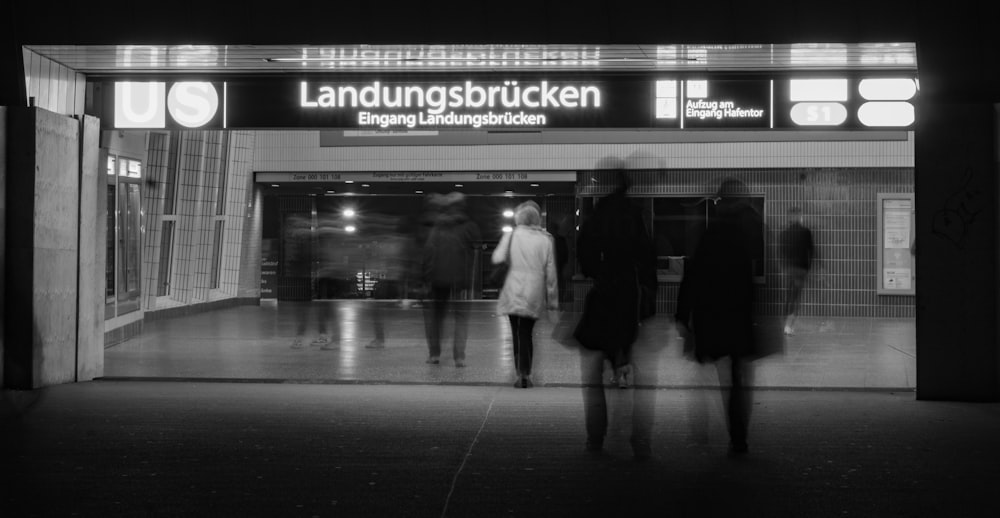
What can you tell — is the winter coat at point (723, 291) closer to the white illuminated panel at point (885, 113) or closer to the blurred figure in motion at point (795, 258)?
the white illuminated panel at point (885, 113)

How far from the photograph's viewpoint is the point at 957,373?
8.64m

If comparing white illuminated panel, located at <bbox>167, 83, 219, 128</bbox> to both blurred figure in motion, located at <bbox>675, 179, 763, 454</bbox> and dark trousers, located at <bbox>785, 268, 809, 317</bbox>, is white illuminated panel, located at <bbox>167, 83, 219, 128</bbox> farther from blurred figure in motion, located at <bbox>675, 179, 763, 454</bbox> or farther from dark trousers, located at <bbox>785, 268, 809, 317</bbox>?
dark trousers, located at <bbox>785, 268, 809, 317</bbox>

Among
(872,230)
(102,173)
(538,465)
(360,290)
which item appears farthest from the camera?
(360,290)

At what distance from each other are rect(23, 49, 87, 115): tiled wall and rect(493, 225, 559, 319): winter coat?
4172mm

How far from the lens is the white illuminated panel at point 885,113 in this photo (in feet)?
30.3

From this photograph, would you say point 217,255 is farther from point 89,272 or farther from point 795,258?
point 795,258

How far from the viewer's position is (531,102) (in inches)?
376

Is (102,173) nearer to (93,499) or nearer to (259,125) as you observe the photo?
(259,125)

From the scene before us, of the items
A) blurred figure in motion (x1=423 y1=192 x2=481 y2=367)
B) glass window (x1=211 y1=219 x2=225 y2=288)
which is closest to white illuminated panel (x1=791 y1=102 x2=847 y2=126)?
blurred figure in motion (x1=423 y1=192 x2=481 y2=367)

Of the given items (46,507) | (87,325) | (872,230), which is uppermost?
(872,230)

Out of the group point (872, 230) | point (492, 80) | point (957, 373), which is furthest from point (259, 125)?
point (872, 230)

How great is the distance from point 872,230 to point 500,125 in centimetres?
1040

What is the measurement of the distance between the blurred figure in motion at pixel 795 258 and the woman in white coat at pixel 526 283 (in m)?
5.90

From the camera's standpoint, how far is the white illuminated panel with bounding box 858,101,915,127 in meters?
9.24
